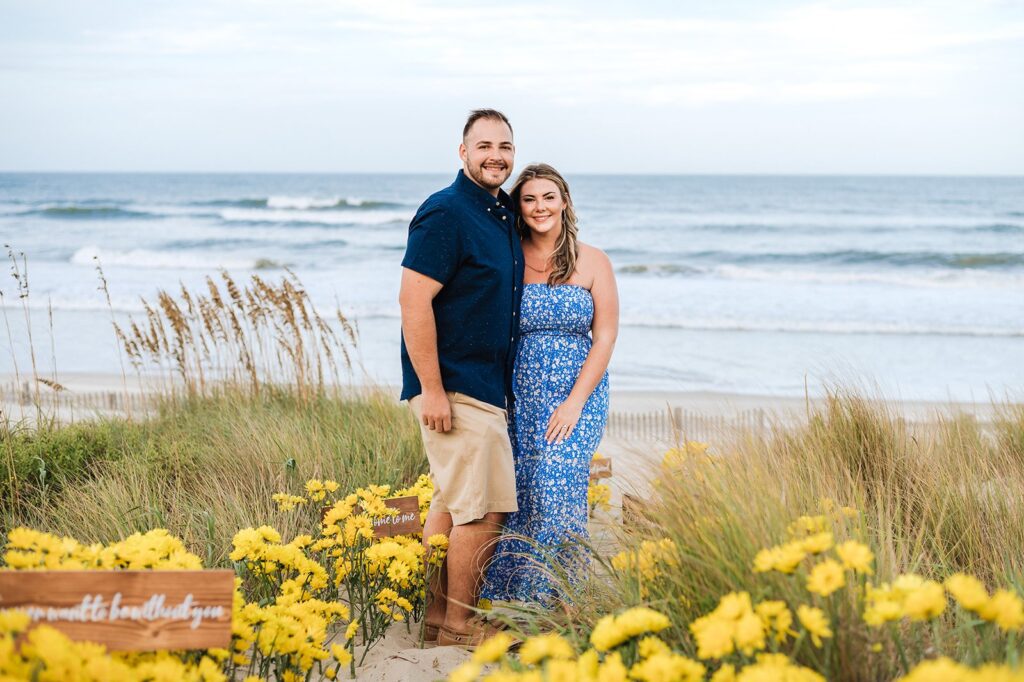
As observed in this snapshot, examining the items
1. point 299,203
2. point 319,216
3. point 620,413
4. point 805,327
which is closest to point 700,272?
point 805,327

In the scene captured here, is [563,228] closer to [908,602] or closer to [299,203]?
[908,602]

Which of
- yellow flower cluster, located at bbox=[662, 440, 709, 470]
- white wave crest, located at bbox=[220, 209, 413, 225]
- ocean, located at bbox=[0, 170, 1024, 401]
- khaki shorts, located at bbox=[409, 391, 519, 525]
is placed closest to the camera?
yellow flower cluster, located at bbox=[662, 440, 709, 470]

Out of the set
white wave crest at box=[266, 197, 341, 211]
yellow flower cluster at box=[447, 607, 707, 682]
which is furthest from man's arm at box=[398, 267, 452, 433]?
white wave crest at box=[266, 197, 341, 211]

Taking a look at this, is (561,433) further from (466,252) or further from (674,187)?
Result: (674,187)

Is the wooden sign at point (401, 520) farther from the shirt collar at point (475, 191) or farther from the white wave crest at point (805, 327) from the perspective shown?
the white wave crest at point (805, 327)

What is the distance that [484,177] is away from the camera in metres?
3.92

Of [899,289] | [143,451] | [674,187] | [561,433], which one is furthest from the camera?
[674,187]

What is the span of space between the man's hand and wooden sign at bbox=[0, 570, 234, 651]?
1.62 meters

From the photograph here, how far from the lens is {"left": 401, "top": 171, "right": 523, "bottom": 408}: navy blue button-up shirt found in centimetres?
370

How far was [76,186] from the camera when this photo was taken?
63688 millimetres

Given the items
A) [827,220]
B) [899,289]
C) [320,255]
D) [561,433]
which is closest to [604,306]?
[561,433]

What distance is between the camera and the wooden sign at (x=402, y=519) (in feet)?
12.9

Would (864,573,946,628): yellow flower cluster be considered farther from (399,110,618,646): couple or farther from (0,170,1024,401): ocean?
(0,170,1024,401): ocean

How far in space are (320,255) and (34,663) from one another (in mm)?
27390
